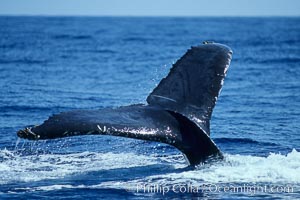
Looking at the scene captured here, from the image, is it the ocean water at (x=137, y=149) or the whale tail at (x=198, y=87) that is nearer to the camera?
the whale tail at (x=198, y=87)

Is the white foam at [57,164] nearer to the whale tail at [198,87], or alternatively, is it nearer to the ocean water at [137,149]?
the ocean water at [137,149]

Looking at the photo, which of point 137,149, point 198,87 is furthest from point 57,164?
point 198,87

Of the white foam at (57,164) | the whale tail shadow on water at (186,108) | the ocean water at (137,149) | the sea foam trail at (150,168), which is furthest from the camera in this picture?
the white foam at (57,164)

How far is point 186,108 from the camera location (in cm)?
862

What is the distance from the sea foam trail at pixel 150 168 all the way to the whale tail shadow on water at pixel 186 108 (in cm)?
39

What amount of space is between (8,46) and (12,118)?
90.5 ft

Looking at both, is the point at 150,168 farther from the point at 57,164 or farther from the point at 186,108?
the point at 186,108

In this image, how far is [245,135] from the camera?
527 inches

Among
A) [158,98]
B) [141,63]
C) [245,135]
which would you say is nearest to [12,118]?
[245,135]

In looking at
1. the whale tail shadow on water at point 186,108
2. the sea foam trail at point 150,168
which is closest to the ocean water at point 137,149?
the sea foam trail at point 150,168

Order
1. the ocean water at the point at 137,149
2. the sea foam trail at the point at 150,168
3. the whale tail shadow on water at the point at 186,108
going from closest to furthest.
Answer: the whale tail shadow on water at the point at 186,108 < the ocean water at the point at 137,149 < the sea foam trail at the point at 150,168

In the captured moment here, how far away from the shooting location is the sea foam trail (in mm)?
9156

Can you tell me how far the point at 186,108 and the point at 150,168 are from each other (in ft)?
5.54

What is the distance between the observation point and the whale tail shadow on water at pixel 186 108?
8156 mm
